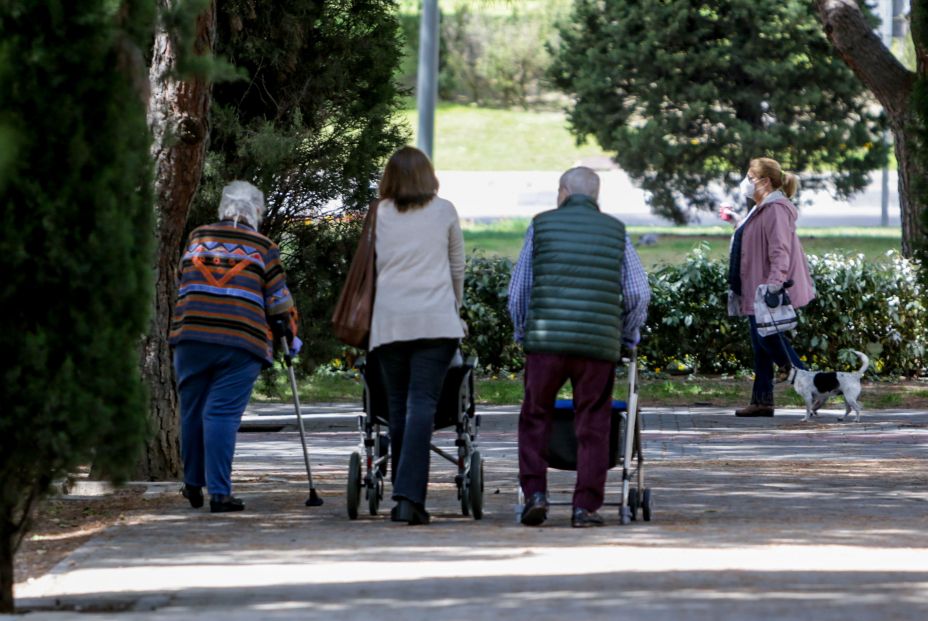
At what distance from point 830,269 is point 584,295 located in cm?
880

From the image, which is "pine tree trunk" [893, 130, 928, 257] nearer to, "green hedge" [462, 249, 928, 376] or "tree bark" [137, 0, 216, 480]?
"green hedge" [462, 249, 928, 376]

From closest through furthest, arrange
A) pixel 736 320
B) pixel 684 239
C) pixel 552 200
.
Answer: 1. pixel 736 320
2. pixel 684 239
3. pixel 552 200

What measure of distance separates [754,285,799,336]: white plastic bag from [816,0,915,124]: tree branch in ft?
13.6

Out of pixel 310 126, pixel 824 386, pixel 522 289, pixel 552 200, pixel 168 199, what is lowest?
pixel 824 386

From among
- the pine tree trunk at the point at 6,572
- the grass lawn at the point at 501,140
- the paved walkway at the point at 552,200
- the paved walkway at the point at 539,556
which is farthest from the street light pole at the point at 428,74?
the grass lawn at the point at 501,140

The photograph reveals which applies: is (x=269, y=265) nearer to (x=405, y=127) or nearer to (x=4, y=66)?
(x=4, y=66)

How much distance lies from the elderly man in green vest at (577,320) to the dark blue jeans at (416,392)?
404mm

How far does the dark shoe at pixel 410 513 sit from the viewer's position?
27.7ft

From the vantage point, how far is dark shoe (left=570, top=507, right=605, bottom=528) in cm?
838

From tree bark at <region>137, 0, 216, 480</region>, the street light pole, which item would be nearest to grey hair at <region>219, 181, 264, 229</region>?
tree bark at <region>137, 0, 216, 480</region>

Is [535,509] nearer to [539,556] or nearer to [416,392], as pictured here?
[416,392]

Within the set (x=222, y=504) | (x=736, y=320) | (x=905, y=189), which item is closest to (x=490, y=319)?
(x=736, y=320)

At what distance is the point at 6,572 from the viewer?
630cm

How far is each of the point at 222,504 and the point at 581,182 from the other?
237cm
